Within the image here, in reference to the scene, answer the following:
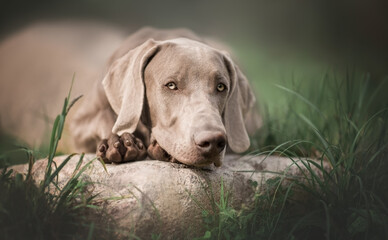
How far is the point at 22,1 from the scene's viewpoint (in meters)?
4.87

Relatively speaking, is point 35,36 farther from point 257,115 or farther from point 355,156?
point 355,156

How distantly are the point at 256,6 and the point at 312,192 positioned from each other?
191 inches

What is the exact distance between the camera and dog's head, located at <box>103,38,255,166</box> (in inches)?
84.2

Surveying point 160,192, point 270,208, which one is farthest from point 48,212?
point 270,208

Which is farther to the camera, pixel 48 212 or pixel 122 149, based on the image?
pixel 122 149

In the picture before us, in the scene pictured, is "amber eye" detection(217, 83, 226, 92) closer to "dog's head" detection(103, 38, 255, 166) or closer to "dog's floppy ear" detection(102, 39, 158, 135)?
"dog's head" detection(103, 38, 255, 166)

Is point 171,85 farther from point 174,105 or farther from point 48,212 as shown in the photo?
point 48,212

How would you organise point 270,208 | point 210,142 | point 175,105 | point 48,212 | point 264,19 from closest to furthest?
point 48,212 < point 210,142 < point 270,208 < point 175,105 < point 264,19

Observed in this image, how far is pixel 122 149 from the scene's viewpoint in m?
2.39

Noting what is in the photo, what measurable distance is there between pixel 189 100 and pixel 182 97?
0.18ft

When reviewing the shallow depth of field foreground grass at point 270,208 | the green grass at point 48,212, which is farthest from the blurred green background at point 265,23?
the green grass at point 48,212

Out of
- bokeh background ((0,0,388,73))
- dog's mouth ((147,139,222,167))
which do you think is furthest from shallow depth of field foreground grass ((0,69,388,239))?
bokeh background ((0,0,388,73))

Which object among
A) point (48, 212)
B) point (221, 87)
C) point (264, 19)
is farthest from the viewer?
point (264, 19)

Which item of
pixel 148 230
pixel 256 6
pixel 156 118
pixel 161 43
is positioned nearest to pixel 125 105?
pixel 156 118
